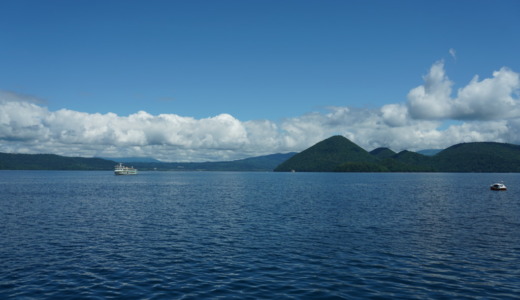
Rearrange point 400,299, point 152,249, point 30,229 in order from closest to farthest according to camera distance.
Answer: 1. point 400,299
2. point 152,249
3. point 30,229

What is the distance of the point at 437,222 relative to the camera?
226 feet

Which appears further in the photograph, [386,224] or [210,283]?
[386,224]

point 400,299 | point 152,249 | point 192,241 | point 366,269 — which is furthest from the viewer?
point 192,241

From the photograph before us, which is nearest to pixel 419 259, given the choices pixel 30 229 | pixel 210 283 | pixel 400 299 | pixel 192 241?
pixel 400 299

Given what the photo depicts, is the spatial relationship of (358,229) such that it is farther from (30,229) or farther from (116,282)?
(30,229)

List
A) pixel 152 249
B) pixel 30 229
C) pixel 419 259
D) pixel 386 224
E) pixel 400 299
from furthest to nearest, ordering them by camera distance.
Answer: pixel 386 224 < pixel 30 229 < pixel 152 249 < pixel 419 259 < pixel 400 299

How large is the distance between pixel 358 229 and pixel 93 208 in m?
69.5

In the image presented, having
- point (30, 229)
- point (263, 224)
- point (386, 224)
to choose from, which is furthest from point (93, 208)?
point (386, 224)

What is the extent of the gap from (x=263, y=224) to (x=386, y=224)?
2356cm

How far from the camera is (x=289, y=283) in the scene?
1281 inches

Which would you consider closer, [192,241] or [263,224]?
[192,241]

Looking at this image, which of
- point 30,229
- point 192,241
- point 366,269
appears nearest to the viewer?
point 366,269

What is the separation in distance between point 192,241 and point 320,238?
1946 centimetres

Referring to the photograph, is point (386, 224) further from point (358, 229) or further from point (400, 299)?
point (400, 299)
